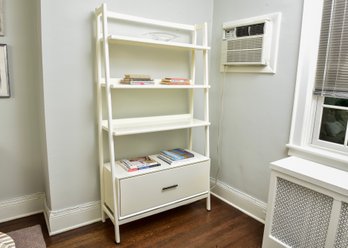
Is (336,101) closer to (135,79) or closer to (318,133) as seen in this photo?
(318,133)

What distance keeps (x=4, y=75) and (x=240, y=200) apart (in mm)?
2270

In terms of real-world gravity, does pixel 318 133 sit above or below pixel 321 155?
above

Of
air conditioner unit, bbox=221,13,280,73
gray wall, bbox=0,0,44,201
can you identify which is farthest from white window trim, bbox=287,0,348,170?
gray wall, bbox=0,0,44,201

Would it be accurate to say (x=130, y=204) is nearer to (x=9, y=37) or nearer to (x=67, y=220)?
(x=67, y=220)

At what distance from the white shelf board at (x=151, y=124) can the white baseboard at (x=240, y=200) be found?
76 centimetres

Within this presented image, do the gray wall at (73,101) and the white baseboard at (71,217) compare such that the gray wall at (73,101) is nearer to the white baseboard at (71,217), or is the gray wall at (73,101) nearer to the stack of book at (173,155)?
the white baseboard at (71,217)

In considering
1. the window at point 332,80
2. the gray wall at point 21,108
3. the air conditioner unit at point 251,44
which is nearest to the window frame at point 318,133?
the window at point 332,80

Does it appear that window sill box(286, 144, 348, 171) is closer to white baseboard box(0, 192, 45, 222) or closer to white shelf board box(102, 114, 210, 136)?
white shelf board box(102, 114, 210, 136)

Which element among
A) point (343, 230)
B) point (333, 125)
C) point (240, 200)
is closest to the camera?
point (343, 230)

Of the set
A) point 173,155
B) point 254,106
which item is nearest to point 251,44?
point 254,106

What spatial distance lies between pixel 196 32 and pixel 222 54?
0.32m

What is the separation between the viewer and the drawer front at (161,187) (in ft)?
6.25

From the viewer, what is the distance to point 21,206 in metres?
2.20

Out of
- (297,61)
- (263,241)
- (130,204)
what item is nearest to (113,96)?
(130,204)
